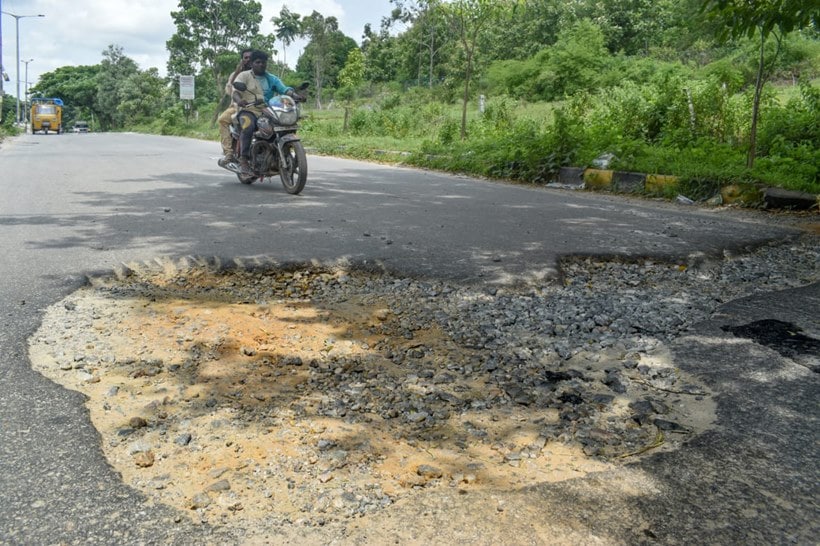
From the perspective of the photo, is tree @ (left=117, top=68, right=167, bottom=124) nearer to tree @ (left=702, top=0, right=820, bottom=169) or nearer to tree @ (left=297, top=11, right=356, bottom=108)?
tree @ (left=297, top=11, right=356, bottom=108)

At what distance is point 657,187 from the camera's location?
8.77m

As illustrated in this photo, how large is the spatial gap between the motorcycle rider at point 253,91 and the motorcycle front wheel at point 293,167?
1.89ft

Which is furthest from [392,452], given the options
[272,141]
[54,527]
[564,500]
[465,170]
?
[465,170]

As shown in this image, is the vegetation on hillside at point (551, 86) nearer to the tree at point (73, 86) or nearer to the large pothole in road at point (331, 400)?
the large pothole in road at point (331, 400)

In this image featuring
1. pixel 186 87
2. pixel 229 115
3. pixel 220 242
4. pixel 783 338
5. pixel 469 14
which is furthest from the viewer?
pixel 186 87

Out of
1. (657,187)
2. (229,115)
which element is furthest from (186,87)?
(657,187)

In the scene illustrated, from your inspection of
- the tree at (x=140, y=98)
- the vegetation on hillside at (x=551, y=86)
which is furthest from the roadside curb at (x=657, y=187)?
the tree at (x=140, y=98)

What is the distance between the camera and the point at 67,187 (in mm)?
8500

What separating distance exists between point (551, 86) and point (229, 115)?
23136mm

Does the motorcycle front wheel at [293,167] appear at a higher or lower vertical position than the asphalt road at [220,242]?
higher

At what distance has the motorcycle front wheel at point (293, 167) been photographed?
7926mm

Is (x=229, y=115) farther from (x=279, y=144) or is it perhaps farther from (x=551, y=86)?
(x=551, y=86)

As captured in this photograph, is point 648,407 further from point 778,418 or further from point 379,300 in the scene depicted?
point 379,300

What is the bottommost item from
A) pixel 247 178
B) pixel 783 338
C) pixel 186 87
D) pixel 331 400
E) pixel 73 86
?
pixel 331 400
